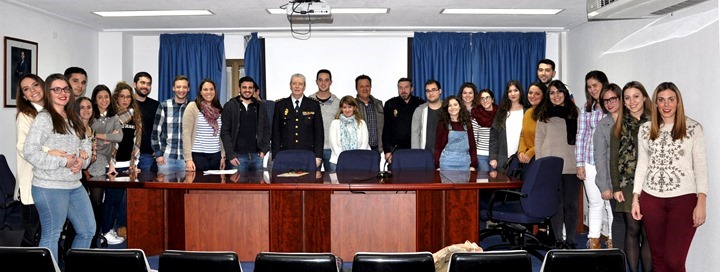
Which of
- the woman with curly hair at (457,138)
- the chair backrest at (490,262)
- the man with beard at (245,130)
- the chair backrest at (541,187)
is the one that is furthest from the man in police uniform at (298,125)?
the chair backrest at (490,262)

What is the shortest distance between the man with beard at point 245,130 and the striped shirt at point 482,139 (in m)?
2.02

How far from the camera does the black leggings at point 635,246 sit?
4.05 meters

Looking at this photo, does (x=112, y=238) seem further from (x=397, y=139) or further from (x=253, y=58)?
(x=253, y=58)

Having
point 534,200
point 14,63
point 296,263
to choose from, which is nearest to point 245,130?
point 14,63

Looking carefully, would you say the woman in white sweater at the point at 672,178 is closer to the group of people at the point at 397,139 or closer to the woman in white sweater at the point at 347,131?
the group of people at the point at 397,139

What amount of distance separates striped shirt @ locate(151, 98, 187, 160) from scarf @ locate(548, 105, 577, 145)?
3.28 meters

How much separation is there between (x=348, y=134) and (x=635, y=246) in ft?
9.53

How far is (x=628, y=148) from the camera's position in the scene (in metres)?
4.06

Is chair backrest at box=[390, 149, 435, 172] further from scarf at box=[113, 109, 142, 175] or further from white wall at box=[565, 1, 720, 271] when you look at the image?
scarf at box=[113, 109, 142, 175]

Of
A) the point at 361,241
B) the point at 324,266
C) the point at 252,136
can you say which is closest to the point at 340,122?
the point at 252,136

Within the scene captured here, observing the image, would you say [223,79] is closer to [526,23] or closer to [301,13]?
Result: [301,13]

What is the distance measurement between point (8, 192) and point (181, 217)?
140 cm

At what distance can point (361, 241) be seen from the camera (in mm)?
4746

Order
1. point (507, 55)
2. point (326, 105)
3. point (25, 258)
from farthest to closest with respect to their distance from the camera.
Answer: point (507, 55), point (326, 105), point (25, 258)
